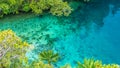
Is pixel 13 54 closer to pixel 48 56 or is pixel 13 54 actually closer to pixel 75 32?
pixel 48 56

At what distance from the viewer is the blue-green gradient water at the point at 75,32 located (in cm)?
4994

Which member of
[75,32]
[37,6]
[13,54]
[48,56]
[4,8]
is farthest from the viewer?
[37,6]

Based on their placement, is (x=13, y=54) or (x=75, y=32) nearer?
(x=13, y=54)

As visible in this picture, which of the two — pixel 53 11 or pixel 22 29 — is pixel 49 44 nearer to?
pixel 22 29

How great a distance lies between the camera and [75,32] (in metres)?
57.2

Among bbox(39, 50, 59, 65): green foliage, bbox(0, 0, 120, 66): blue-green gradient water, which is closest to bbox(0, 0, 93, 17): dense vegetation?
bbox(0, 0, 120, 66): blue-green gradient water

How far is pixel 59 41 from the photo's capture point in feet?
176

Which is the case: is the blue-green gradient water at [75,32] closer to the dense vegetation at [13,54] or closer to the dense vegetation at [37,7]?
the dense vegetation at [37,7]

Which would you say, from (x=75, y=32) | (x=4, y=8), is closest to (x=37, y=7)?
(x=4, y=8)

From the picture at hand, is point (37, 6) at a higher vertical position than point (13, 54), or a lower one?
higher

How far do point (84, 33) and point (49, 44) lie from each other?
8027 millimetres

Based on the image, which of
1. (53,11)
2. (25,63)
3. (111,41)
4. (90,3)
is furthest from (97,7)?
(25,63)

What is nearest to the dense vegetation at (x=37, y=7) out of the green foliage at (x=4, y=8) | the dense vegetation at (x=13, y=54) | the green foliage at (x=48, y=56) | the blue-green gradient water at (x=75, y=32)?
the green foliage at (x=4, y=8)

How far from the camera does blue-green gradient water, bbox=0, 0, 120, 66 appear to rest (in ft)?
164
